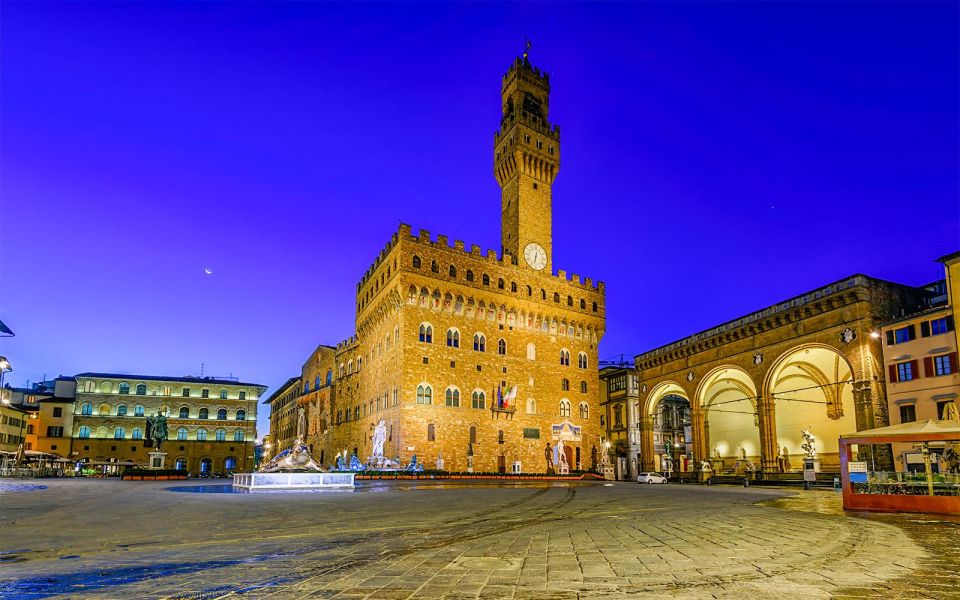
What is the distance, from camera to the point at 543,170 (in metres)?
54.5

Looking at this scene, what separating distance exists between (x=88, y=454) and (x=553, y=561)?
75.3m

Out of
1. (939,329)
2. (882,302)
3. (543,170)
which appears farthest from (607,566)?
(543,170)

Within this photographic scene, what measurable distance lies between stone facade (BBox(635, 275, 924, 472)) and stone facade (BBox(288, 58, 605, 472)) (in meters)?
7.28

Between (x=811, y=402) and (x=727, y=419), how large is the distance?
10.1 m

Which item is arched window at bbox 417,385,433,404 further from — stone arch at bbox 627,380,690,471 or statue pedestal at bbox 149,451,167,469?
statue pedestal at bbox 149,451,167,469

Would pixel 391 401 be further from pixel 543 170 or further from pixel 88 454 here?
pixel 88 454

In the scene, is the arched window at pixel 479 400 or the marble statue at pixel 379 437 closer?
the marble statue at pixel 379 437

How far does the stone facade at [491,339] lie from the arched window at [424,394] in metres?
0.07

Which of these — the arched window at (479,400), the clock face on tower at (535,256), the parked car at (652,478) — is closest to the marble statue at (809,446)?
the parked car at (652,478)

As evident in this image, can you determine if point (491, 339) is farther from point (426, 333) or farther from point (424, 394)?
point (424, 394)

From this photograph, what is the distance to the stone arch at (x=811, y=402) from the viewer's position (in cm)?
3853

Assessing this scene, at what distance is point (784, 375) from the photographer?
45062mm

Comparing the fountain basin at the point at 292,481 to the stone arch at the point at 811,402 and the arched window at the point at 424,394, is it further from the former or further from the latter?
the stone arch at the point at 811,402

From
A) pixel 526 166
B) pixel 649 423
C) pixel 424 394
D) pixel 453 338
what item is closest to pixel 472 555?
pixel 424 394
